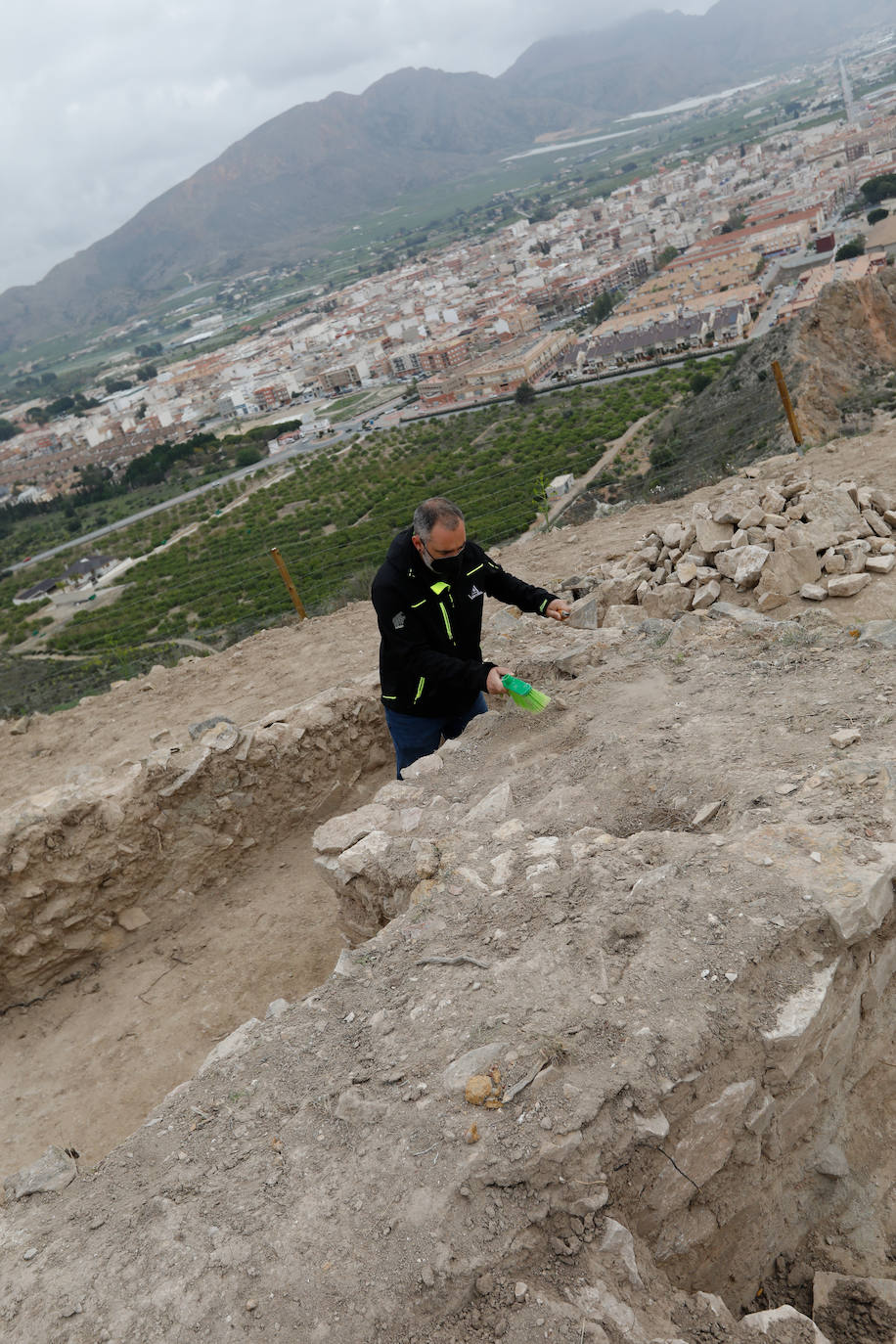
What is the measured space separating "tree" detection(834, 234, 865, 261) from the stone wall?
177 feet

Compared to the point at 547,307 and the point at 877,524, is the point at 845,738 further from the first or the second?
the point at 547,307

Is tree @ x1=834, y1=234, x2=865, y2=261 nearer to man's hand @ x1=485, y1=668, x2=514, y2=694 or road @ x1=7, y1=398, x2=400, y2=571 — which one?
road @ x1=7, y1=398, x2=400, y2=571

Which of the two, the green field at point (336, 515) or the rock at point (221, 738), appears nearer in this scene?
the rock at point (221, 738)

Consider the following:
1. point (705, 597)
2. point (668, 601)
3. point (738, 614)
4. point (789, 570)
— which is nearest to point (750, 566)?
point (789, 570)

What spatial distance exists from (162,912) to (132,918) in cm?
23

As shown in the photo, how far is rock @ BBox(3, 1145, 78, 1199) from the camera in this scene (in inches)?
127

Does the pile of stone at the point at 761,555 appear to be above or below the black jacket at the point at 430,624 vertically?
below

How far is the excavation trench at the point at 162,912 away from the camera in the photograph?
549 centimetres

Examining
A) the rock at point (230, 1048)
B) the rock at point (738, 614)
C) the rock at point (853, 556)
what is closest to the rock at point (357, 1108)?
the rock at point (230, 1048)

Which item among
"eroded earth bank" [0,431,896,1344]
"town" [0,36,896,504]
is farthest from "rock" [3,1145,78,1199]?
"town" [0,36,896,504]

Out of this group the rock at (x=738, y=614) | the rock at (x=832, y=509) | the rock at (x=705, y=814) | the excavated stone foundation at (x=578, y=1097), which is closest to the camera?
the excavated stone foundation at (x=578, y=1097)

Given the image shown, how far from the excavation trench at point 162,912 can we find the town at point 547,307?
4119 centimetres

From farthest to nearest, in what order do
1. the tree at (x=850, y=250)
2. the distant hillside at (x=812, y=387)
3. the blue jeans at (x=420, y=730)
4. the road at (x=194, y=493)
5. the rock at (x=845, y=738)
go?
the road at (x=194, y=493) < the tree at (x=850, y=250) < the distant hillside at (x=812, y=387) < the blue jeans at (x=420, y=730) < the rock at (x=845, y=738)

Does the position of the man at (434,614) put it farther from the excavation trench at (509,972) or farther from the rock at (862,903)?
the rock at (862,903)
